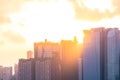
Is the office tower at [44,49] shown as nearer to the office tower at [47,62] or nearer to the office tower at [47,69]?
the office tower at [47,62]

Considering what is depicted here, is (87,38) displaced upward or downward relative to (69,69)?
upward

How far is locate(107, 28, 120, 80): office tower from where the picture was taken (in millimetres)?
78125

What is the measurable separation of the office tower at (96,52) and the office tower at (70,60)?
11119 millimetres

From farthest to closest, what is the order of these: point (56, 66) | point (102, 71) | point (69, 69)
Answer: point (56, 66) < point (69, 69) < point (102, 71)

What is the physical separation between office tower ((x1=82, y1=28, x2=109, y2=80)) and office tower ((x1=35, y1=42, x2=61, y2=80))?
16.4 m

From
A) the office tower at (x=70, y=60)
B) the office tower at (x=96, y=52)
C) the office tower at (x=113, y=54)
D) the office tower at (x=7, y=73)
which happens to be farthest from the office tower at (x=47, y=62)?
the office tower at (x=113, y=54)

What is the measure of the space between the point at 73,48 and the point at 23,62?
22745 millimetres

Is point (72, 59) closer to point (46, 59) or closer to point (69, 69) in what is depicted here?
point (69, 69)

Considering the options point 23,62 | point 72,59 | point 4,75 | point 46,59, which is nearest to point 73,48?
point 72,59

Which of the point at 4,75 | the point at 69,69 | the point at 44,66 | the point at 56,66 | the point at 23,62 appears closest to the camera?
the point at 69,69

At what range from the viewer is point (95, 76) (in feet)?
270

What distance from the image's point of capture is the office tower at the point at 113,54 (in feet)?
256

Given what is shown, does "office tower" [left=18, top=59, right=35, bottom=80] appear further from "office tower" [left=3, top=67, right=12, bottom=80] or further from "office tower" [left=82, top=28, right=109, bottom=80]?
"office tower" [left=82, top=28, right=109, bottom=80]

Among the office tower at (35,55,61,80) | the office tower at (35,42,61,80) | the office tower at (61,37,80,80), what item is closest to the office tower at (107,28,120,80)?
the office tower at (61,37,80,80)
